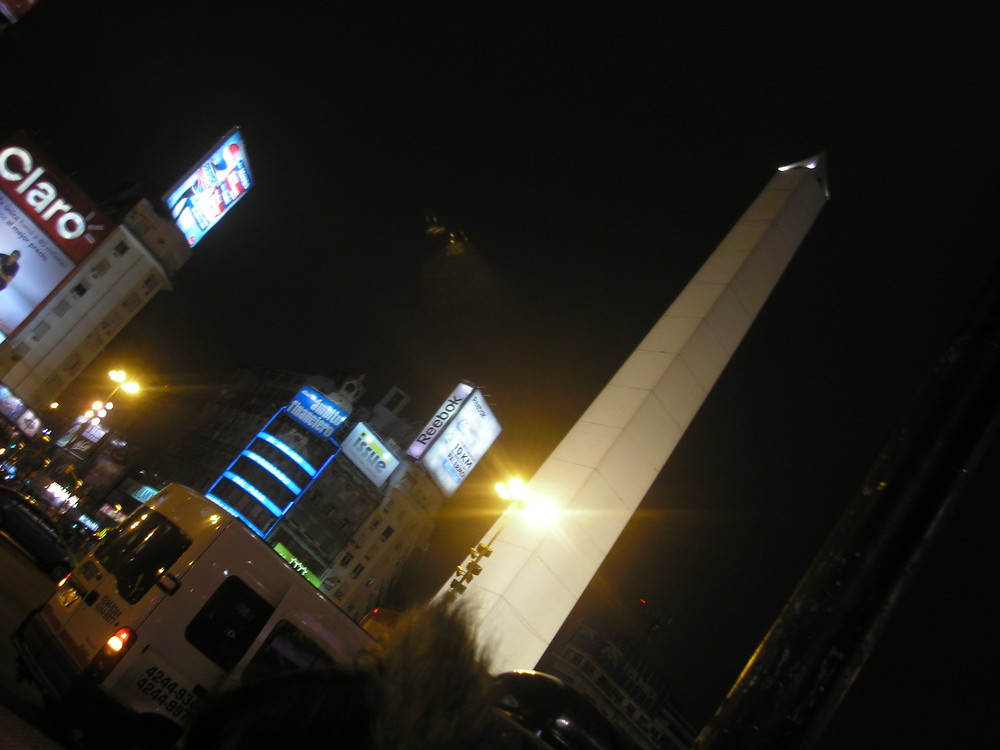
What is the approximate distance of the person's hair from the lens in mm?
1443

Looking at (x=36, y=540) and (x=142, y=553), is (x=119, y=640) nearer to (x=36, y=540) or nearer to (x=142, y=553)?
(x=142, y=553)

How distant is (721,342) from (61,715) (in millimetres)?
12696

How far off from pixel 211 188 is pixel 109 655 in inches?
1219

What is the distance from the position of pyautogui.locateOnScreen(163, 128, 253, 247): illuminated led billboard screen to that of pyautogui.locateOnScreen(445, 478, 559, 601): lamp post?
2650cm

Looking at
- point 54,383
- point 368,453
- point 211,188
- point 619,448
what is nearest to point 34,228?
point 211,188

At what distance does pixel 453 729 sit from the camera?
152 cm

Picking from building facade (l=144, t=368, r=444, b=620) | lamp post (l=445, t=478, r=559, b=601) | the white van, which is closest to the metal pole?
the white van

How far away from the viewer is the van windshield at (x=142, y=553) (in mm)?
5750

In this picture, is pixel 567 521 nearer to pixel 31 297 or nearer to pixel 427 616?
pixel 427 616

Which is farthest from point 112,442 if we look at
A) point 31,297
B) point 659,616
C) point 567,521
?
point 659,616

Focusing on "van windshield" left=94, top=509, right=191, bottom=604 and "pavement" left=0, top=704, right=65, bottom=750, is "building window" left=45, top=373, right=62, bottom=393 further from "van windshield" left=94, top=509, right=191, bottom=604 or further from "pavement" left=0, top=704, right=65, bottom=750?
"pavement" left=0, top=704, right=65, bottom=750

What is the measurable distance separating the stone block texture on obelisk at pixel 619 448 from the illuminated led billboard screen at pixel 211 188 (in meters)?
26.5

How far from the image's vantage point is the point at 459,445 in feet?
78.8

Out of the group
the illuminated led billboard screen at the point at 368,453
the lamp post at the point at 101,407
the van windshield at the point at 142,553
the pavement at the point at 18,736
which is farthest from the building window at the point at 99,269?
the pavement at the point at 18,736
